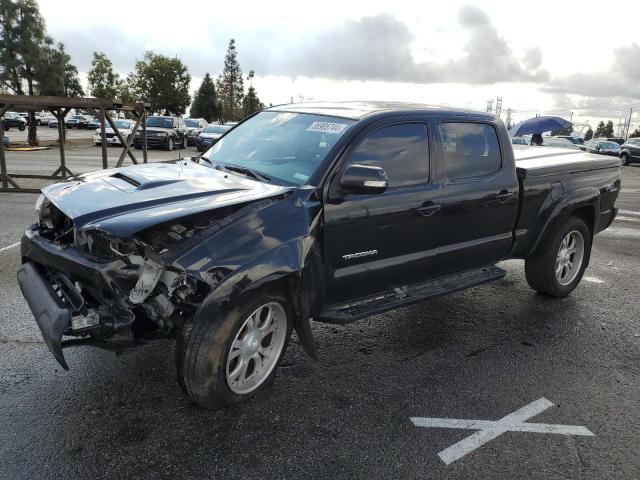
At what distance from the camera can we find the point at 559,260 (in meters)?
5.40

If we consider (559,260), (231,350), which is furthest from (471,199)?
(231,350)

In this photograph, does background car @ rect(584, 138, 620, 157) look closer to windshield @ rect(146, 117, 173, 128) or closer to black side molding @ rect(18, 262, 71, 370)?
windshield @ rect(146, 117, 173, 128)

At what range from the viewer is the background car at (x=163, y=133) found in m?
25.4

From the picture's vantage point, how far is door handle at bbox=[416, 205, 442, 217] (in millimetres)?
3909

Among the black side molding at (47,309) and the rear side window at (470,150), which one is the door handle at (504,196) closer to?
the rear side window at (470,150)

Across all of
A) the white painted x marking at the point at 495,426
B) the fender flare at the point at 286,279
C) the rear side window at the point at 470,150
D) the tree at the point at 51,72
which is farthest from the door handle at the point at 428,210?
the tree at the point at 51,72

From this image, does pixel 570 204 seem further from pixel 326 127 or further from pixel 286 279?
pixel 286 279

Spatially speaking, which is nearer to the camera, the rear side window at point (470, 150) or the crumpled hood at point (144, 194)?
the crumpled hood at point (144, 194)

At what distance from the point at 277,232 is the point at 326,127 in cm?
112

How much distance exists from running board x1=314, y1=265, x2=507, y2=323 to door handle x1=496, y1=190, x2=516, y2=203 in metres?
0.62

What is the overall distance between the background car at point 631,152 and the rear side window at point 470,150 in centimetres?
2898

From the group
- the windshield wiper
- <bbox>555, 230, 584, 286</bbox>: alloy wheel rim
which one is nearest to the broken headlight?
the windshield wiper

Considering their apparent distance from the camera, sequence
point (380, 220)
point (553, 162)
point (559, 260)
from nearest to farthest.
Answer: point (380, 220) < point (553, 162) < point (559, 260)

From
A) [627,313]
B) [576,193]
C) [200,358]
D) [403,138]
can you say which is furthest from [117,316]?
[627,313]
